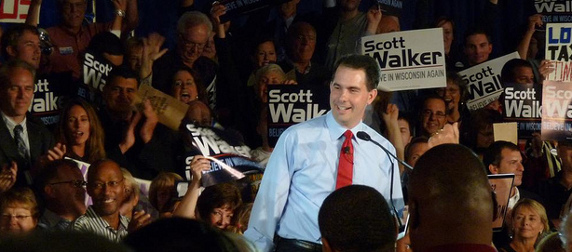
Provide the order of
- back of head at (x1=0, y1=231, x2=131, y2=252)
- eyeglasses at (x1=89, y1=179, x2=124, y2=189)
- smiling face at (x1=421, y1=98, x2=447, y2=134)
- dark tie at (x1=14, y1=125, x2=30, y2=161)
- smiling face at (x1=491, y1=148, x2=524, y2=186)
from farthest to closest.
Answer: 1. smiling face at (x1=421, y1=98, x2=447, y2=134)
2. smiling face at (x1=491, y1=148, x2=524, y2=186)
3. dark tie at (x1=14, y1=125, x2=30, y2=161)
4. eyeglasses at (x1=89, y1=179, x2=124, y2=189)
5. back of head at (x1=0, y1=231, x2=131, y2=252)

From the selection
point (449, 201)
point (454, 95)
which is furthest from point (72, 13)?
point (449, 201)

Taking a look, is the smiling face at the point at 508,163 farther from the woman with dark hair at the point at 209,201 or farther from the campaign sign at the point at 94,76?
the campaign sign at the point at 94,76

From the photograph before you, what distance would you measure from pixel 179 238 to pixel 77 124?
4.14 metres

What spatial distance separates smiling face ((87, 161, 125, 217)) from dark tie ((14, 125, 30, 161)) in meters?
0.41

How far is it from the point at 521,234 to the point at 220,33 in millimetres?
2384

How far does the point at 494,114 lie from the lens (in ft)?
22.5

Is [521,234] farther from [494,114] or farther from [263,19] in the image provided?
[263,19]

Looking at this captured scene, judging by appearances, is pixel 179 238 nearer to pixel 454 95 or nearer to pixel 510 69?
pixel 454 95

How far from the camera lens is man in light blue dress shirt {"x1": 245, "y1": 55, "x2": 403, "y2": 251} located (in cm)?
363

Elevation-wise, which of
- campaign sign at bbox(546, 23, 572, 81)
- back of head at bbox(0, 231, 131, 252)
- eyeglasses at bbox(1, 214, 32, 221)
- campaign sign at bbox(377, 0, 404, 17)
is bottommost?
eyeglasses at bbox(1, 214, 32, 221)

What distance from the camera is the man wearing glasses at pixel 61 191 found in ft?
15.5

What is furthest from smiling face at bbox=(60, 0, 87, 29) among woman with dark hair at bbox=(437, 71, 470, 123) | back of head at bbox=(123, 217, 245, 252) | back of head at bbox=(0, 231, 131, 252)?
back of head at bbox=(0, 231, 131, 252)

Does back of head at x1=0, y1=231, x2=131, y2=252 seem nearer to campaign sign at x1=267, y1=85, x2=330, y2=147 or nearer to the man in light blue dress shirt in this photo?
the man in light blue dress shirt

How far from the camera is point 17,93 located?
4883 millimetres
